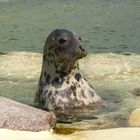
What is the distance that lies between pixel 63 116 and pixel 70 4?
1293 centimetres

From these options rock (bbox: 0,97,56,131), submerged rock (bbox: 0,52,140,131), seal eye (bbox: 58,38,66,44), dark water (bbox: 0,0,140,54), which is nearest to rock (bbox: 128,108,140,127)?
submerged rock (bbox: 0,52,140,131)

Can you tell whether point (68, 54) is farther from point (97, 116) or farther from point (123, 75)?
point (123, 75)

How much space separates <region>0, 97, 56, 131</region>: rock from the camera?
6238 millimetres

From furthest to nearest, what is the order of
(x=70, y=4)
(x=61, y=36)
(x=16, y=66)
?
(x=70, y=4)
(x=16, y=66)
(x=61, y=36)

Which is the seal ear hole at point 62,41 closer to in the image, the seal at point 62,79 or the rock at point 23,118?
the seal at point 62,79

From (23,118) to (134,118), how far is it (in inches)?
47.0

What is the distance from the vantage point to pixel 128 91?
28.1 feet

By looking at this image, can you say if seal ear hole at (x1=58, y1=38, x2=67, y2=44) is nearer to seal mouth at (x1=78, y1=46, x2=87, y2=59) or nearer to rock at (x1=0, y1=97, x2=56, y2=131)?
seal mouth at (x1=78, y1=46, x2=87, y2=59)

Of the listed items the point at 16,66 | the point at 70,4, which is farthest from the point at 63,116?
the point at 70,4

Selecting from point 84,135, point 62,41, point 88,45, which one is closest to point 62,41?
point 62,41

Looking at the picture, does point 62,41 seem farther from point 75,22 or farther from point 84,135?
point 75,22

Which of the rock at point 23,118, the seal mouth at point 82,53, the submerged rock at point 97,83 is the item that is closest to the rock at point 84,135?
the rock at point 23,118

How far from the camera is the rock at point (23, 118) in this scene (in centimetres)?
624

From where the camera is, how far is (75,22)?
55.3 feet
